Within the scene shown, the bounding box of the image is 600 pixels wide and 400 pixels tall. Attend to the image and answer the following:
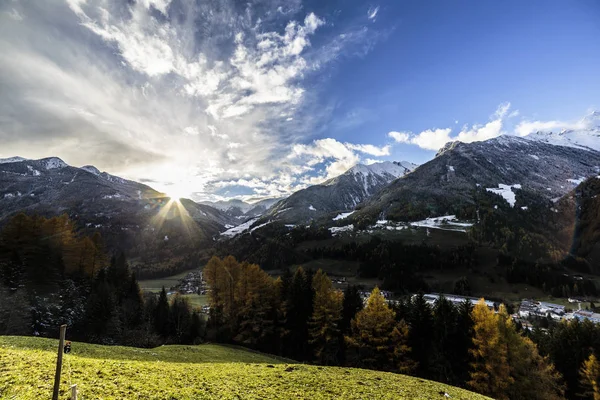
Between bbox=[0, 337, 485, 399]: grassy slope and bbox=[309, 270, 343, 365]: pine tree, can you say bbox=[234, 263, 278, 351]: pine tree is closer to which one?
bbox=[309, 270, 343, 365]: pine tree

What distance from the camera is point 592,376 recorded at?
51.0 m

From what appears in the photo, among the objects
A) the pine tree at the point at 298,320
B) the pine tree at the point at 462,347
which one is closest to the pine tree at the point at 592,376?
the pine tree at the point at 462,347

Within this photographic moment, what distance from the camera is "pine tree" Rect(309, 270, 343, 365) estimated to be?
6200 centimetres

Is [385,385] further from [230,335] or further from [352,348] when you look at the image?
[230,335]

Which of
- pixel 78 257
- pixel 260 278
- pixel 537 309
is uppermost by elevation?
pixel 78 257

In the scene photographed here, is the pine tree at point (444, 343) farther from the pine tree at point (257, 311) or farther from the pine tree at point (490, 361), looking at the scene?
the pine tree at point (257, 311)

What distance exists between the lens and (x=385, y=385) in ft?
97.6

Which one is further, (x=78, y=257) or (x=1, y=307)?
(x=78, y=257)

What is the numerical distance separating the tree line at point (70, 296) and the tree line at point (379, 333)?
13174 millimetres

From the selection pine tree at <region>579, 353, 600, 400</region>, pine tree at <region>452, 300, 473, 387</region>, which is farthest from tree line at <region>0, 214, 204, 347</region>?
pine tree at <region>579, 353, 600, 400</region>

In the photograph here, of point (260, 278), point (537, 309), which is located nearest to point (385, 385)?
point (260, 278)

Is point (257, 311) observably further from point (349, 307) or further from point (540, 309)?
point (540, 309)

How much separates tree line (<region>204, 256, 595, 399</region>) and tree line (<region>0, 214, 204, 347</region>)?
43.2 feet

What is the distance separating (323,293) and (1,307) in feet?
212
